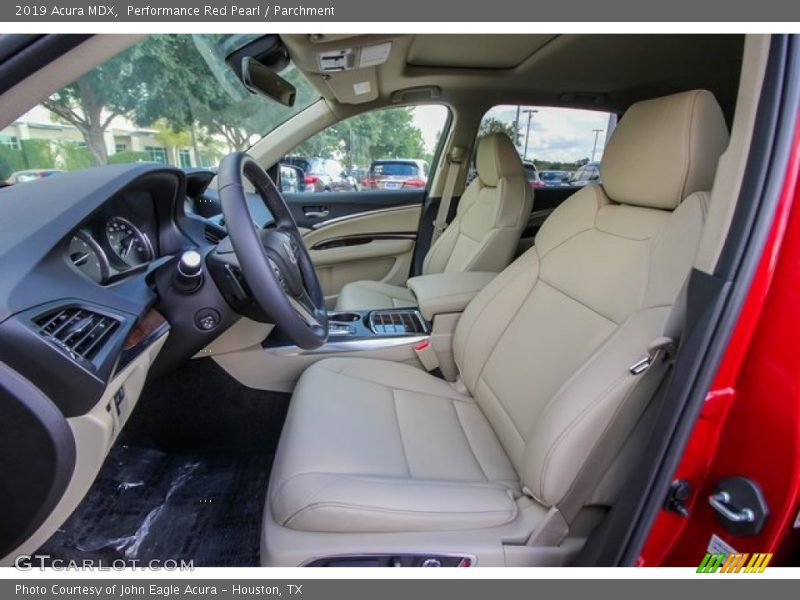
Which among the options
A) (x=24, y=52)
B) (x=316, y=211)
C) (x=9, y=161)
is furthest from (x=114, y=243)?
(x=316, y=211)

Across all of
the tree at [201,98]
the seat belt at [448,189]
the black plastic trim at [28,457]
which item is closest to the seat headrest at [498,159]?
the seat belt at [448,189]

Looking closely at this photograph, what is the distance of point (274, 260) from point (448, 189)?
5.83 feet

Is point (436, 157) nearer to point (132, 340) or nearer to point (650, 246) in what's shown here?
point (650, 246)

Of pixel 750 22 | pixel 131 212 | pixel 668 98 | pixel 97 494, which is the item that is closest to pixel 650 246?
pixel 668 98

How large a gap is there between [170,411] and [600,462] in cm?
121

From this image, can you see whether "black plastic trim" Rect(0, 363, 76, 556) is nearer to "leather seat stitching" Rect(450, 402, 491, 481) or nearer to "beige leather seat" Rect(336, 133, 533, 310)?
"leather seat stitching" Rect(450, 402, 491, 481)

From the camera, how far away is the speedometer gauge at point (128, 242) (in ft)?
3.43

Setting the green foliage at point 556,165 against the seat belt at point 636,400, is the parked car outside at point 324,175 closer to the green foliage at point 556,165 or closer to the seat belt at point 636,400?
the green foliage at point 556,165

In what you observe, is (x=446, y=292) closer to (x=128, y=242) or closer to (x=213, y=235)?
(x=213, y=235)

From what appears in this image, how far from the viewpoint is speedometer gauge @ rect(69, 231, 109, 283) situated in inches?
35.0

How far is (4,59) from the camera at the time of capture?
0.57 meters

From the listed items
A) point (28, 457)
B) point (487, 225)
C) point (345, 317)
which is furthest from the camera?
point (487, 225)

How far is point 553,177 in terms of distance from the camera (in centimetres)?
287

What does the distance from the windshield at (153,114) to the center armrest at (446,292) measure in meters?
0.82
